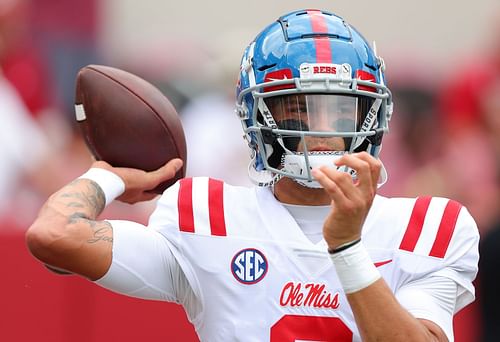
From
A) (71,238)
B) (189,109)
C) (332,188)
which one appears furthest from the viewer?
(189,109)

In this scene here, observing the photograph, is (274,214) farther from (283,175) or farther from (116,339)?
(116,339)

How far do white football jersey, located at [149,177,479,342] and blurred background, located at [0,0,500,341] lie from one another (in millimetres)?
2078

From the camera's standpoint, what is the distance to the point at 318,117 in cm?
333

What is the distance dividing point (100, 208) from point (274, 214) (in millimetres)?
452

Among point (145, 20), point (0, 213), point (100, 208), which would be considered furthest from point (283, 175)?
point (145, 20)

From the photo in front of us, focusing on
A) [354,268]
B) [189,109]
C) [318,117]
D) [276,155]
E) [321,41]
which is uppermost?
[321,41]

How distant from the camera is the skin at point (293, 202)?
2998 millimetres

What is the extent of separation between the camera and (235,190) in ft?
11.5

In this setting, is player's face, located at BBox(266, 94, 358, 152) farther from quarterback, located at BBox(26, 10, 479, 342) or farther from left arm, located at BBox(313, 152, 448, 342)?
left arm, located at BBox(313, 152, 448, 342)

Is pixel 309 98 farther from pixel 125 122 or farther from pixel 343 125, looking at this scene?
pixel 125 122

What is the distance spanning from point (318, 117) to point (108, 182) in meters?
0.60

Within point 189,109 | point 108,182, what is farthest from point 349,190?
point 189,109

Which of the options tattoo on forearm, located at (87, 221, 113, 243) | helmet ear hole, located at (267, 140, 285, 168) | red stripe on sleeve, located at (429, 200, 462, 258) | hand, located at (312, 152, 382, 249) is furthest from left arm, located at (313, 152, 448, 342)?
tattoo on forearm, located at (87, 221, 113, 243)

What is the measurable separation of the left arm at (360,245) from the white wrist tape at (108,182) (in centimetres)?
68
